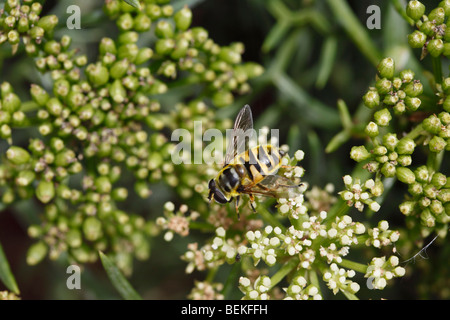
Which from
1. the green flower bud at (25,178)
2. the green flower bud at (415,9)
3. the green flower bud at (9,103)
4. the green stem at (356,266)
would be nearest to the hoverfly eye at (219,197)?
the green stem at (356,266)

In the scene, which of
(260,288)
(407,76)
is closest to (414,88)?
(407,76)

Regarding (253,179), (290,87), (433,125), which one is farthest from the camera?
(290,87)

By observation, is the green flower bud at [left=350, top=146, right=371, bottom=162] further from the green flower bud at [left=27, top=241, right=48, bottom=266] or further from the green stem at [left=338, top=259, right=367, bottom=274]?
the green flower bud at [left=27, top=241, right=48, bottom=266]

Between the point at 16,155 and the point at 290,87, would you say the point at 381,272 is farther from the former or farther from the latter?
the point at 16,155

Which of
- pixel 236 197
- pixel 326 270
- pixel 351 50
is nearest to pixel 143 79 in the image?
pixel 236 197
